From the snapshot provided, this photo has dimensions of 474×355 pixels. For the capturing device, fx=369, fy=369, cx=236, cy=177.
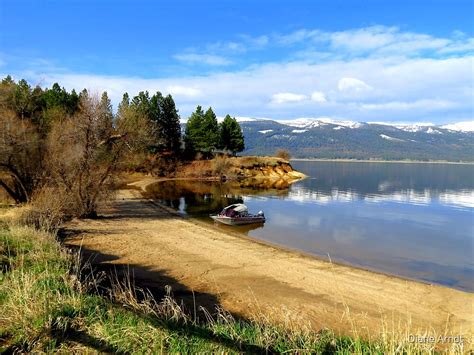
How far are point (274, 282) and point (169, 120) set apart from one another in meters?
78.7

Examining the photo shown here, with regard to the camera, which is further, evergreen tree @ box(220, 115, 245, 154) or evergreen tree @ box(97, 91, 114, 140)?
evergreen tree @ box(220, 115, 245, 154)

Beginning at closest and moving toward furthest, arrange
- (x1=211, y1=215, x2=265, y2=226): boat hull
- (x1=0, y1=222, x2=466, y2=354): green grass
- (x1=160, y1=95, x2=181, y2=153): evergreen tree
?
(x1=0, y1=222, x2=466, y2=354): green grass, (x1=211, y1=215, x2=265, y2=226): boat hull, (x1=160, y1=95, x2=181, y2=153): evergreen tree

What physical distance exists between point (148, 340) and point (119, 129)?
81.3 feet

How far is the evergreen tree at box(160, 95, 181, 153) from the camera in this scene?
Result: 9100 centimetres

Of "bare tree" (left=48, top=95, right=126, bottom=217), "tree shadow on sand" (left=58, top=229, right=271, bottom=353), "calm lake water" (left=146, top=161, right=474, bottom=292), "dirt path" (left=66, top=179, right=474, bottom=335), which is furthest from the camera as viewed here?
"bare tree" (left=48, top=95, right=126, bottom=217)

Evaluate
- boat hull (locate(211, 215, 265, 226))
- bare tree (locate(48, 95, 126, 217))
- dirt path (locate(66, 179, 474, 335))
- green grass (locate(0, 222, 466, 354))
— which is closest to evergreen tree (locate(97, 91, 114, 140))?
bare tree (locate(48, 95, 126, 217))

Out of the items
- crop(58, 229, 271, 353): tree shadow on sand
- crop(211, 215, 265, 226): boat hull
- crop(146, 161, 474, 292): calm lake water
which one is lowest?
crop(146, 161, 474, 292): calm lake water

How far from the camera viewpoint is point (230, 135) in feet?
340

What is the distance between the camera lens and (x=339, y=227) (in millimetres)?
36438

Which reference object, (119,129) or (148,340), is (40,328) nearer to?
(148,340)

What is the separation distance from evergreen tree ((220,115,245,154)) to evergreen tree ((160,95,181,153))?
14.5 m

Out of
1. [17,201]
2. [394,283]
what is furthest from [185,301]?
[17,201]

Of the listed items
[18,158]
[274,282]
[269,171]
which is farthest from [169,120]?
[274,282]

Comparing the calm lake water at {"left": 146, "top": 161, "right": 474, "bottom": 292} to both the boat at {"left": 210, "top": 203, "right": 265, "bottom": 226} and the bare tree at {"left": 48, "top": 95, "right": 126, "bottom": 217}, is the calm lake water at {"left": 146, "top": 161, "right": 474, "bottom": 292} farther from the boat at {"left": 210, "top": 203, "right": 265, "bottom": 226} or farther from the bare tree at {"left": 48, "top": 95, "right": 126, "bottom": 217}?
the bare tree at {"left": 48, "top": 95, "right": 126, "bottom": 217}
